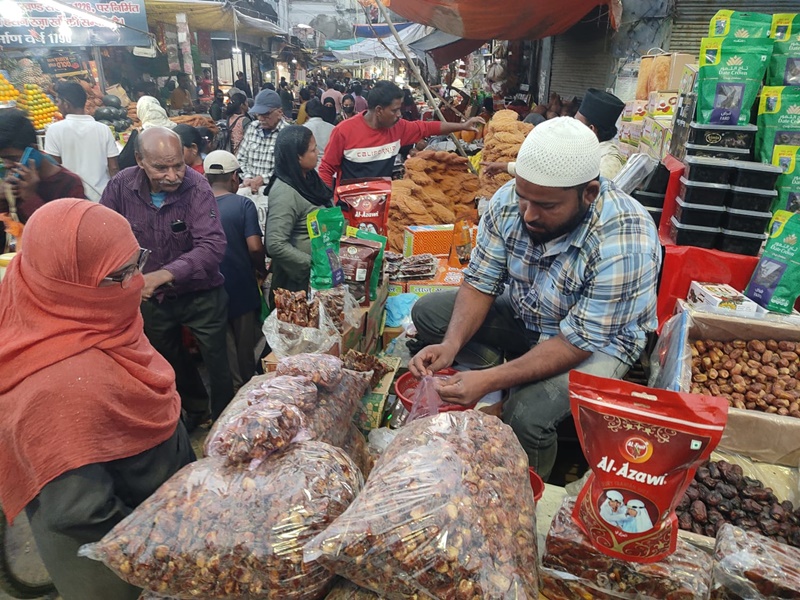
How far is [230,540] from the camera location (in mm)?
1148

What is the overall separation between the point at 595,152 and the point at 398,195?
288cm

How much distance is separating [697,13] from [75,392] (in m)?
7.04

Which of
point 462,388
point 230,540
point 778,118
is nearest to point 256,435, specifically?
point 230,540

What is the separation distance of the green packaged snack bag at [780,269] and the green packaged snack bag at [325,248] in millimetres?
2428

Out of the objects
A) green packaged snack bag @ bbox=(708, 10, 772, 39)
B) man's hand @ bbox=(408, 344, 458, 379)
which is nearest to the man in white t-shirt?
man's hand @ bbox=(408, 344, 458, 379)

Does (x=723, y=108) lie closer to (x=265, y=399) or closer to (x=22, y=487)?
(x=265, y=399)

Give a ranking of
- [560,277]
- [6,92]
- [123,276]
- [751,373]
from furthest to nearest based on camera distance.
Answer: [6,92], [751,373], [560,277], [123,276]

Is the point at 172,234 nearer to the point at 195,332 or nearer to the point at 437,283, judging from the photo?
the point at 195,332

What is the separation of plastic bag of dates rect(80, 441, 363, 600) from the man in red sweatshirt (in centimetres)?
390

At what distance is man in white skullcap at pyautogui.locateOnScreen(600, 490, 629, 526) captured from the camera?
3.83ft

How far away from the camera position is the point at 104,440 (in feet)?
4.63

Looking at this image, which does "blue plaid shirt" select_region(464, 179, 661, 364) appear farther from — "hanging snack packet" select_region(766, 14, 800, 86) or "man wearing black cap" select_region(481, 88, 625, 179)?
"man wearing black cap" select_region(481, 88, 625, 179)

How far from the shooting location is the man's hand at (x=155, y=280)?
2522 mm

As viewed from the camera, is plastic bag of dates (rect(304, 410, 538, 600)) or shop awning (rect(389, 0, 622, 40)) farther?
shop awning (rect(389, 0, 622, 40))
